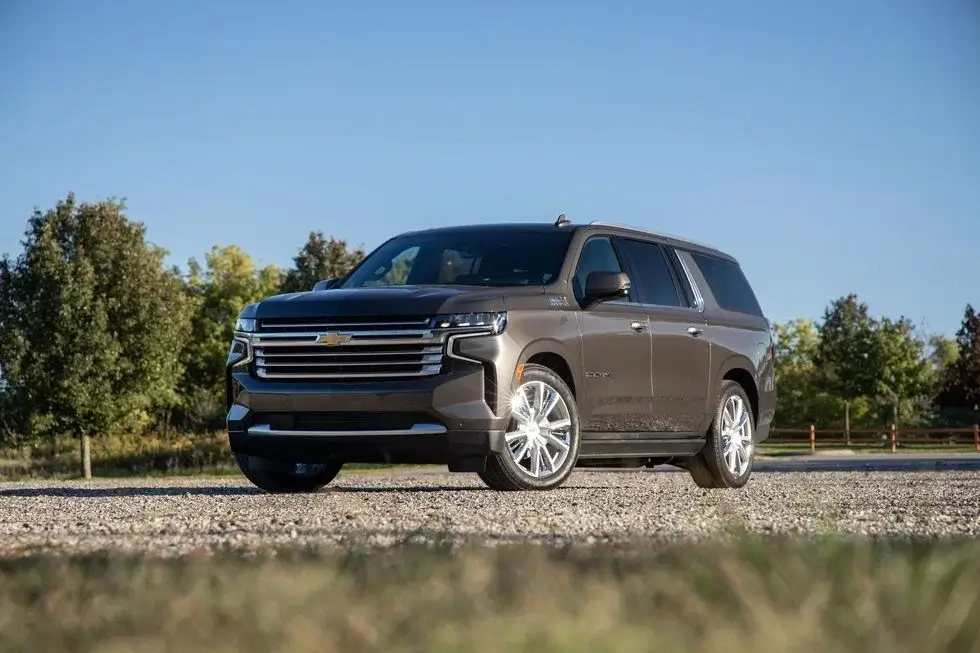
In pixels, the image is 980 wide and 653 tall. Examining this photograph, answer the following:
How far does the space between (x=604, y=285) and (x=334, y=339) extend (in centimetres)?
197

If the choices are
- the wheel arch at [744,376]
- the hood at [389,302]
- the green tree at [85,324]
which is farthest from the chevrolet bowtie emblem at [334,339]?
the green tree at [85,324]

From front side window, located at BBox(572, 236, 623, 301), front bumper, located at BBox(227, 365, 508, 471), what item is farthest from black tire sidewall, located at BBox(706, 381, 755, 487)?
front bumper, located at BBox(227, 365, 508, 471)

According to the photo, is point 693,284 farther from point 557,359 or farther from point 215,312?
point 215,312

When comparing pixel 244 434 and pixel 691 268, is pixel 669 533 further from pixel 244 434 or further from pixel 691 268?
pixel 691 268

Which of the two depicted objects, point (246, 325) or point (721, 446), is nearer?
point (246, 325)

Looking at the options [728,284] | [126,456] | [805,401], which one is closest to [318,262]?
[126,456]

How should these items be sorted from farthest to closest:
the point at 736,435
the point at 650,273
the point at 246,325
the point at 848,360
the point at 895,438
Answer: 1. the point at 848,360
2. the point at 895,438
3. the point at 736,435
4. the point at 650,273
5. the point at 246,325

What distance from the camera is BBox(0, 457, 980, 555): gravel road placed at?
5566mm

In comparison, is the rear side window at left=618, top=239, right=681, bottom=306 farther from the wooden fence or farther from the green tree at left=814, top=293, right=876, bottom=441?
Answer: the green tree at left=814, top=293, right=876, bottom=441

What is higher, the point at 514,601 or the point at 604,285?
the point at 604,285

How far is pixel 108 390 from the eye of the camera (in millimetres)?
32719

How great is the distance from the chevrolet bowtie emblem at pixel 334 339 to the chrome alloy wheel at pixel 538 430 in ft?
3.81

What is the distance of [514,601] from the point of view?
3.37 m

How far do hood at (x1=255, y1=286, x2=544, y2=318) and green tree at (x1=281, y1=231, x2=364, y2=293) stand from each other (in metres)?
43.8
